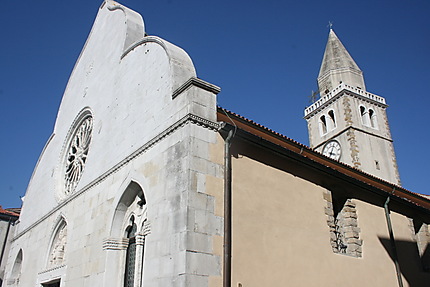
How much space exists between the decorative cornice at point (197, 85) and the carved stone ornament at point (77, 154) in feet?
17.5

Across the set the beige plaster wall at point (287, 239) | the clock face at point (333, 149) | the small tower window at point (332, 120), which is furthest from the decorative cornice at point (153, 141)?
the small tower window at point (332, 120)

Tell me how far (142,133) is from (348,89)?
23.2 metres

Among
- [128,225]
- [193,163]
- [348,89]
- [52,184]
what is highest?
[348,89]

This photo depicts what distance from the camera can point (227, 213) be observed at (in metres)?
7.18

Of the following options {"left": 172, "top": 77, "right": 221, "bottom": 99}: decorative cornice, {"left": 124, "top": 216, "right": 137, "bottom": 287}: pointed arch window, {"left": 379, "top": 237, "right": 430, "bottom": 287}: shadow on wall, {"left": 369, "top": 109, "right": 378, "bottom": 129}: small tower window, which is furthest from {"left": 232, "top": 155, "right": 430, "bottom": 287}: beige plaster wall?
{"left": 369, "top": 109, "right": 378, "bottom": 129}: small tower window

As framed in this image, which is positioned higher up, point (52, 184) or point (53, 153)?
point (53, 153)

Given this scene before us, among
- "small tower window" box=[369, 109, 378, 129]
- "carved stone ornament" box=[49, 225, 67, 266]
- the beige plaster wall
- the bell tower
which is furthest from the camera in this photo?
"small tower window" box=[369, 109, 378, 129]

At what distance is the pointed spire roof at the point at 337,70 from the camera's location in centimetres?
3050

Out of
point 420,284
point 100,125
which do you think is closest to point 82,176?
point 100,125

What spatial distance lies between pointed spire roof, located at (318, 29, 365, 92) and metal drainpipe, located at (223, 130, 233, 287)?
24870 mm

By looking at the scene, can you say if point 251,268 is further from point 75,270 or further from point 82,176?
point 82,176

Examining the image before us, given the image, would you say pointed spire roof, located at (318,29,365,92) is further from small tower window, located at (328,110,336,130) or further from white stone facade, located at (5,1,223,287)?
white stone facade, located at (5,1,223,287)

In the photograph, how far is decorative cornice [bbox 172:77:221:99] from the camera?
7.78 meters

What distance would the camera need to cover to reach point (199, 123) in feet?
24.8
